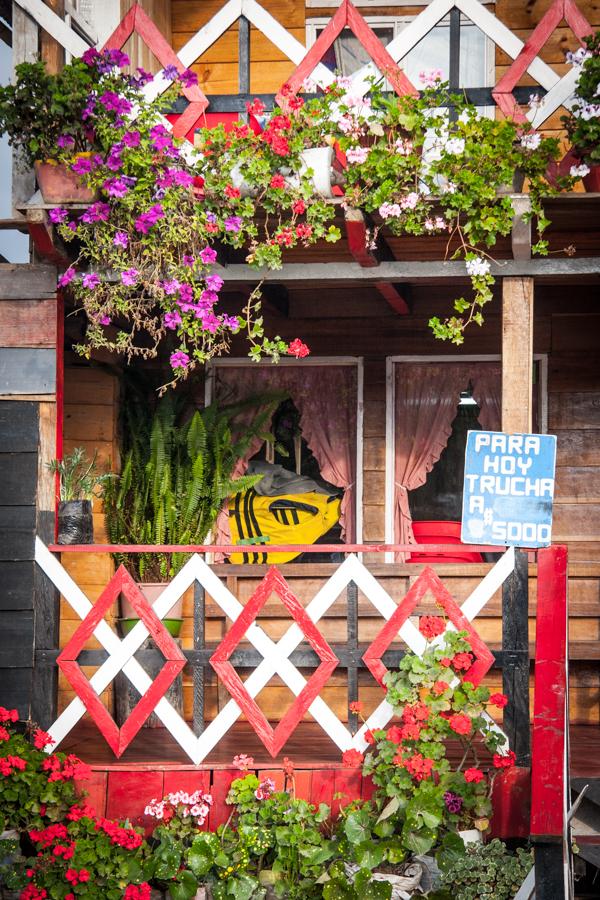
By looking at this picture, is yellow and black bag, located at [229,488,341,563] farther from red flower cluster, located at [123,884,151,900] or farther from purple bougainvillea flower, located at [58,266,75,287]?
red flower cluster, located at [123,884,151,900]

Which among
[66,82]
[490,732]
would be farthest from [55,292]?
[490,732]

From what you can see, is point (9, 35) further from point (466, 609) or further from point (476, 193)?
point (466, 609)

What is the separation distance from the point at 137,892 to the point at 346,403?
418 centimetres

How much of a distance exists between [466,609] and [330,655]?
0.71 metres

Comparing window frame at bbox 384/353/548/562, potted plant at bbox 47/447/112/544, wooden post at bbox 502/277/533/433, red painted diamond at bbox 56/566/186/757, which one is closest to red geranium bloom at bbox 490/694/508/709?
wooden post at bbox 502/277/533/433

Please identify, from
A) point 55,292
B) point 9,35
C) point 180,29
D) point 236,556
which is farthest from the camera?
point 180,29

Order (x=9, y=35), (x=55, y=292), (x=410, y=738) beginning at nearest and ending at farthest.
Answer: (x=410, y=738) → (x=55, y=292) → (x=9, y=35)

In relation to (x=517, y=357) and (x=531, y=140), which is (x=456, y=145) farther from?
(x=517, y=357)

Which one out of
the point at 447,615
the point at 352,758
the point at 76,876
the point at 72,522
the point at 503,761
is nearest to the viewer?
the point at 76,876

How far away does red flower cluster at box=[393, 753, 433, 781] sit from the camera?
17.4ft

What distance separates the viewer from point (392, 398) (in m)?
8.46

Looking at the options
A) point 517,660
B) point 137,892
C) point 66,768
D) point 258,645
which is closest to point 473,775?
point 517,660

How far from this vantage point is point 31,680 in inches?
241

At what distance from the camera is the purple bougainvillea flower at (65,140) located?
231 inches
